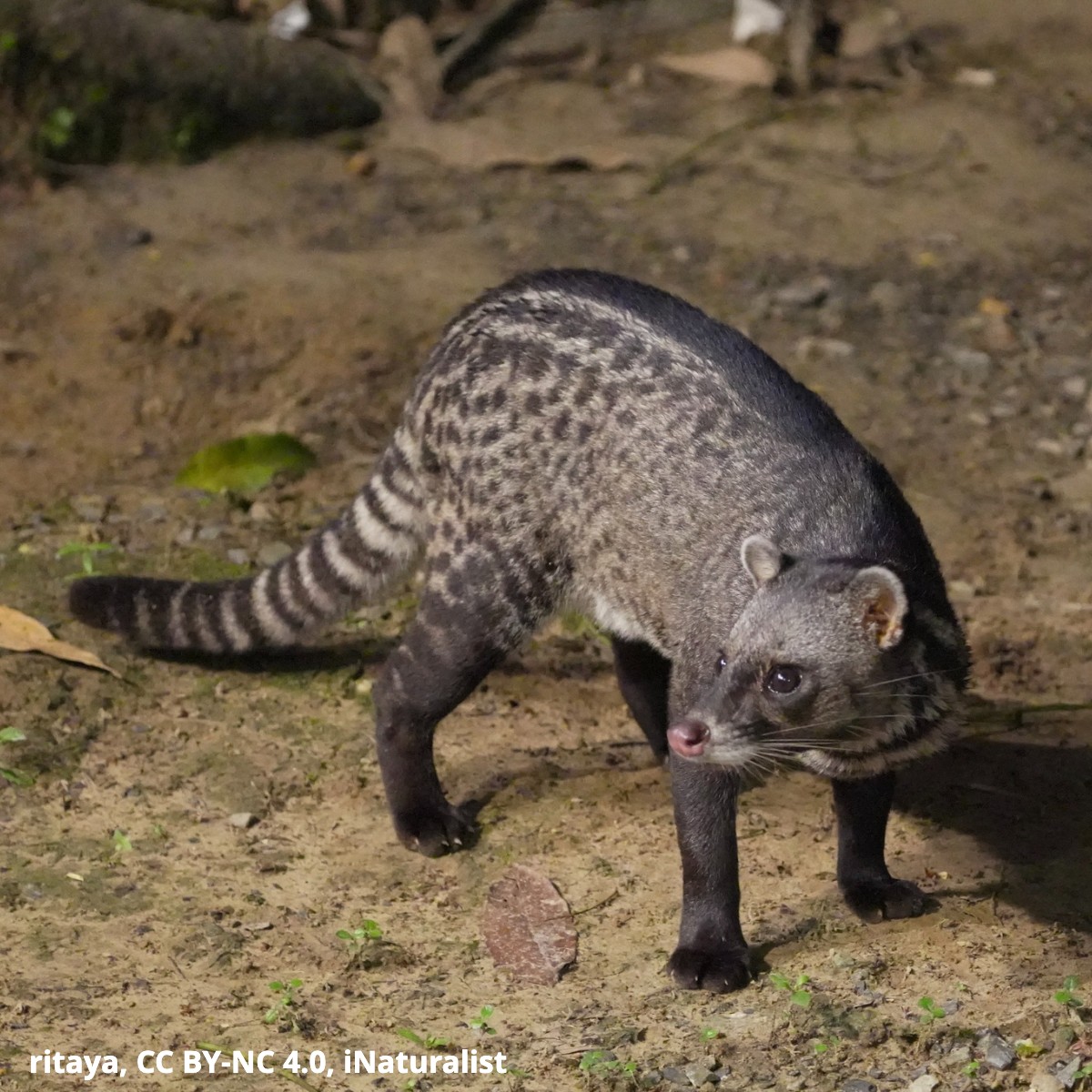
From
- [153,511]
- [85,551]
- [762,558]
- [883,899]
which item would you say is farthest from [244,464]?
[883,899]

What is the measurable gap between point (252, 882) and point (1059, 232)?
6931 mm

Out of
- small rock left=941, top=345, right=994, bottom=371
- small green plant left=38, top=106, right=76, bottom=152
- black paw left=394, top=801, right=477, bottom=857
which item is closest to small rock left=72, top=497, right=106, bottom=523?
black paw left=394, top=801, right=477, bottom=857

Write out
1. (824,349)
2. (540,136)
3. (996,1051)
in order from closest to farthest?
(996,1051)
(824,349)
(540,136)

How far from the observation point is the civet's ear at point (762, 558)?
4816 millimetres

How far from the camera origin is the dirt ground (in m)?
4.99

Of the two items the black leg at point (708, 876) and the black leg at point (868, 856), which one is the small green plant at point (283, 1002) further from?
the black leg at point (868, 856)

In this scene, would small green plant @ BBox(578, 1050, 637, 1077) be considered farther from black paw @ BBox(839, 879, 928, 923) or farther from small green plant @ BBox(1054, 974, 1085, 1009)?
small green plant @ BBox(1054, 974, 1085, 1009)

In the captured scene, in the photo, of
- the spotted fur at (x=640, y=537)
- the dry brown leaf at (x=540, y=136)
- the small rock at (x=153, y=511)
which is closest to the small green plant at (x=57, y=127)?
the dry brown leaf at (x=540, y=136)

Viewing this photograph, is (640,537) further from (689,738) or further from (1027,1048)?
(1027,1048)

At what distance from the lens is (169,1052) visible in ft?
15.6

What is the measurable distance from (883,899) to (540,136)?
721 centimetres

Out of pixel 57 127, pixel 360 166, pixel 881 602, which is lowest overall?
pixel 881 602

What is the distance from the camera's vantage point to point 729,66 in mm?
11984

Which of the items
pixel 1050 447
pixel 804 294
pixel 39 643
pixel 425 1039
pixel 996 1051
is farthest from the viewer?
pixel 804 294
